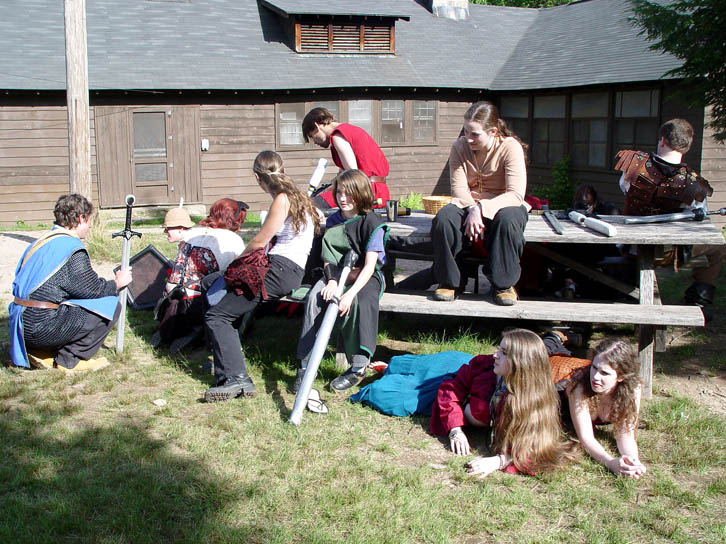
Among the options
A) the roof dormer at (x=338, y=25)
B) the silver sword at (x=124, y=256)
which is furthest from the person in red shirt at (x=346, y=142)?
the roof dormer at (x=338, y=25)

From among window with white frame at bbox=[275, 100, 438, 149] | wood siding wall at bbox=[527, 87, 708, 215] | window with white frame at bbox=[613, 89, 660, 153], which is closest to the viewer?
wood siding wall at bbox=[527, 87, 708, 215]

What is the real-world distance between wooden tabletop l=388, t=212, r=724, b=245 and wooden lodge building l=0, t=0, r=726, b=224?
310 inches

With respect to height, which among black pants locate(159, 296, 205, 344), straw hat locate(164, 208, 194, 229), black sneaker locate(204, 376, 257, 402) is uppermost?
straw hat locate(164, 208, 194, 229)

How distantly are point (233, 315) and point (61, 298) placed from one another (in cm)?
128

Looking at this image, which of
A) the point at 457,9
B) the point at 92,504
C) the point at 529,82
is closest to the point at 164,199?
the point at 529,82

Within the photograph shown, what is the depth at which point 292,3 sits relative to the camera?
54.9ft

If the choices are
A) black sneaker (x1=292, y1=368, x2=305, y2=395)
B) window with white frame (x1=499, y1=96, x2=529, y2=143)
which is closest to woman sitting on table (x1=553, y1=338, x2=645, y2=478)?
black sneaker (x1=292, y1=368, x2=305, y2=395)

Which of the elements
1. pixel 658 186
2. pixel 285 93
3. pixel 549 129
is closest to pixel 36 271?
pixel 658 186

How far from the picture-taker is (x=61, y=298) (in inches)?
205

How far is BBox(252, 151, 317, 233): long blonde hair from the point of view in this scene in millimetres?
5035

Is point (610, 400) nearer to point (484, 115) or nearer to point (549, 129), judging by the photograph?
point (484, 115)

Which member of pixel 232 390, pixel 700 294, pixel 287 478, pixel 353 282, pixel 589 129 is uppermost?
pixel 589 129

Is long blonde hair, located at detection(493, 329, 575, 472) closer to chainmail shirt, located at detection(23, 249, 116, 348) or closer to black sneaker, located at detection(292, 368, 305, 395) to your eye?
black sneaker, located at detection(292, 368, 305, 395)

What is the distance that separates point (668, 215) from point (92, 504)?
4.46 meters
